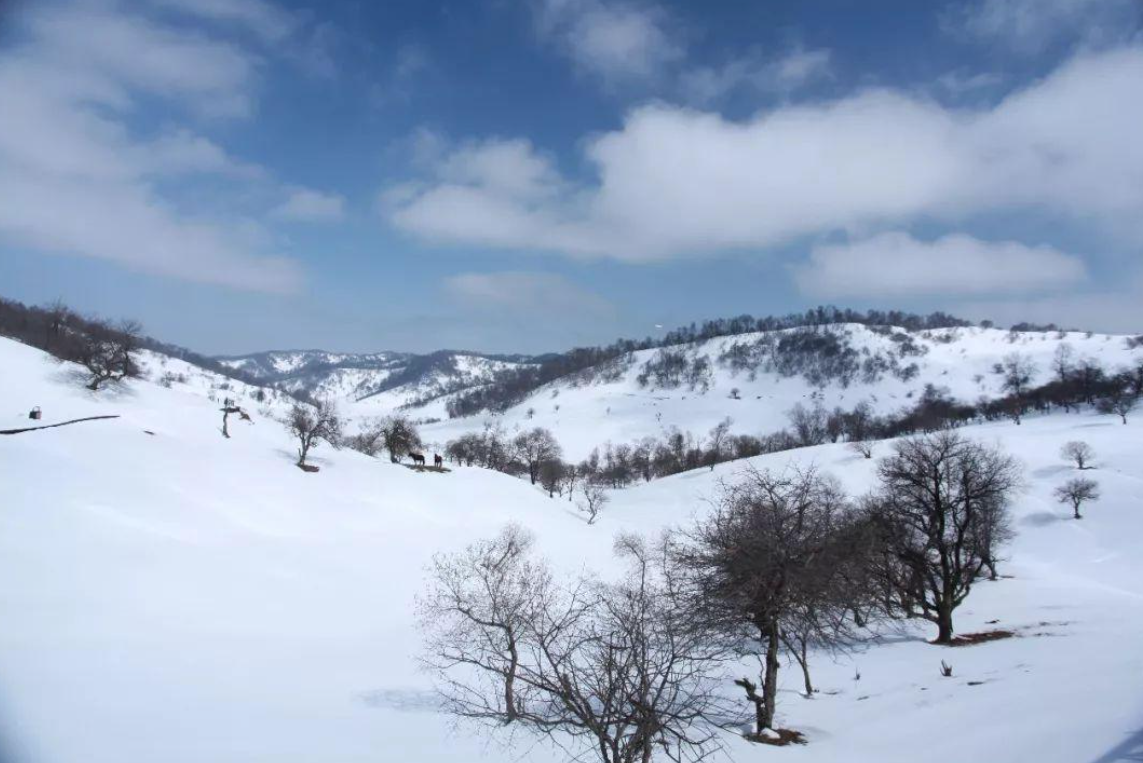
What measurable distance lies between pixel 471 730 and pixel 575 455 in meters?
146

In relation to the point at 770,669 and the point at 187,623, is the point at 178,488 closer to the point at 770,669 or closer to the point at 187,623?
the point at 187,623

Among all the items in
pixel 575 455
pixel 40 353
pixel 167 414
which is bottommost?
pixel 575 455

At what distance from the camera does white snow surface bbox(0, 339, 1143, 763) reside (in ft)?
44.9

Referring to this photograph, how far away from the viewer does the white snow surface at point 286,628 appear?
1369 cm

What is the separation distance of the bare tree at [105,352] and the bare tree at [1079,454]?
4429 inches

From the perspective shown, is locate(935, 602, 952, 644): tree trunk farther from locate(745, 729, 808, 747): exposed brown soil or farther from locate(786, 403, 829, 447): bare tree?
locate(786, 403, 829, 447): bare tree

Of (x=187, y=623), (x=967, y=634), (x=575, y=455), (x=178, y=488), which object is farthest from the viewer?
(x=575, y=455)

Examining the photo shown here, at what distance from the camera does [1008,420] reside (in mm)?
123812

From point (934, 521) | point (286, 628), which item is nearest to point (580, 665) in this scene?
point (286, 628)

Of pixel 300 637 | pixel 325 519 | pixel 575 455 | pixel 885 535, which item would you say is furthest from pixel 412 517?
pixel 575 455

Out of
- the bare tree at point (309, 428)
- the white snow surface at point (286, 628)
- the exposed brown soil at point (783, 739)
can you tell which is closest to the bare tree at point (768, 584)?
the exposed brown soil at point (783, 739)

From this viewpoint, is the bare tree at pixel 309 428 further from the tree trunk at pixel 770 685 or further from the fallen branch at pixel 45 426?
the tree trunk at pixel 770 685

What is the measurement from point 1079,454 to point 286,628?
93616 millimetres

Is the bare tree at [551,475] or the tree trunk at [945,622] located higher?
the tree trunk at [945,622]
